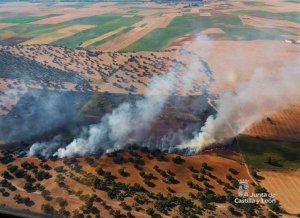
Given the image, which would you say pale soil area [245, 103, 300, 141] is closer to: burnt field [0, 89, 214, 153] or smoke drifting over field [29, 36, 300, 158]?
smoke drifting over field [29, 36, 300, 158]

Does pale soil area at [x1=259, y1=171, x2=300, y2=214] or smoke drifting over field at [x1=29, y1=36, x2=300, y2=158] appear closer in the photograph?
pale soil area at [x1=259, y1=171, x2=300, y2=214]

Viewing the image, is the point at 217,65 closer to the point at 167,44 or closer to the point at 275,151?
the point at 167,44

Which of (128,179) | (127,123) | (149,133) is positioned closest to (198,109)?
(149,133)

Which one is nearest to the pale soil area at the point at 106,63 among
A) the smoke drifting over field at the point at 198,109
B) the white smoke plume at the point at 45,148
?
the smoke drifting over field at the point at 198,109

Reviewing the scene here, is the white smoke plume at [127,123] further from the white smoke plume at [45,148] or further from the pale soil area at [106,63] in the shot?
the pale soil area at [106,63]

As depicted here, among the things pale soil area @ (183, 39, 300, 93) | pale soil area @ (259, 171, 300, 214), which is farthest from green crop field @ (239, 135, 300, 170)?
pale soil area @ (183, 39, 300, 93)
